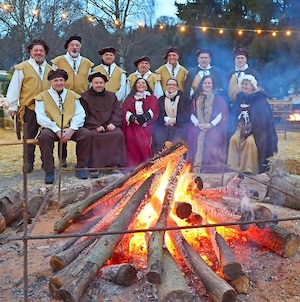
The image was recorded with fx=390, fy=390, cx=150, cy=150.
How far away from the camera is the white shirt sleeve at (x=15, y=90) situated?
19.4ft

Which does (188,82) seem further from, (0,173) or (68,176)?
(0,173)

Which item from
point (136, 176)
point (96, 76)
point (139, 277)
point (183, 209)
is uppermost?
point (96, 76)

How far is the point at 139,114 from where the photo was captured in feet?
19.9

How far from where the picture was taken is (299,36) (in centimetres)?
955

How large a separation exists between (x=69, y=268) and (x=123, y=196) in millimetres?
984

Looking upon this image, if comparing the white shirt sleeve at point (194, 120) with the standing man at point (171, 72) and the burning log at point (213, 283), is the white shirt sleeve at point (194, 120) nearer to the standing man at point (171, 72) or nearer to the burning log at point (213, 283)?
the standing man at point (171, 72)

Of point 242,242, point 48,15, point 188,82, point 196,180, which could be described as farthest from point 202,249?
point 48,15

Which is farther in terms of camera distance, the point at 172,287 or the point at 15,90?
the point at 15,90

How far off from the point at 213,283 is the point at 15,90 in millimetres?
4719

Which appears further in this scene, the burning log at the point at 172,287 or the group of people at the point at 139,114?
the group of people at the point at 139,114

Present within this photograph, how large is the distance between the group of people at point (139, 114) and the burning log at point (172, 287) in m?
3.32

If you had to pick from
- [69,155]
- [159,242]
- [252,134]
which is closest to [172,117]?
[252,134]

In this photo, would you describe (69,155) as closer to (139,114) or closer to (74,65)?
(74,65)

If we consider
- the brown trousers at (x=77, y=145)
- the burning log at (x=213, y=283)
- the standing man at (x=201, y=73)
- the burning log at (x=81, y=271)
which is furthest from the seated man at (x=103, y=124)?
the burning log at (x=213, y=283)
